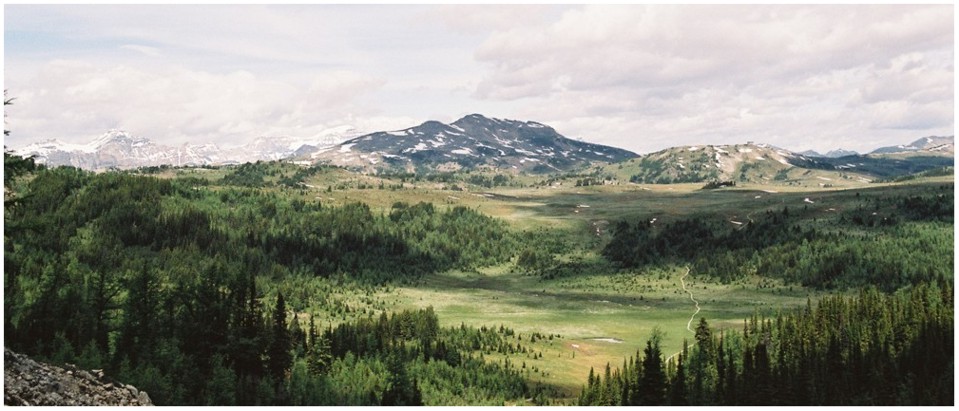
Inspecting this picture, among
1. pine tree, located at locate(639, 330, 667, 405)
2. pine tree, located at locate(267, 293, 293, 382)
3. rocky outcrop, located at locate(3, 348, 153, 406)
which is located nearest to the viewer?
rocky outcrop, located at locate(3, 348, 153, 406)

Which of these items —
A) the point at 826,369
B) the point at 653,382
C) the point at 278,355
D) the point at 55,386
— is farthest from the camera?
the point at 278,355

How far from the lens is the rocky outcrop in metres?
52.0

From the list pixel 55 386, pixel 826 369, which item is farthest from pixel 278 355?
pixel 826 369

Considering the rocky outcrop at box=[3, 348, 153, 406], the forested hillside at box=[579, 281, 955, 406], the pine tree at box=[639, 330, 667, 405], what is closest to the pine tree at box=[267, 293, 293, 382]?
the rocky outcrop at box=[3, 348, 153, 406]

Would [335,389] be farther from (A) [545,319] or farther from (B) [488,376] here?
(A) [545,319]

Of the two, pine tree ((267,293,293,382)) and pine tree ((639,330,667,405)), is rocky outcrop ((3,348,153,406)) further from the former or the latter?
pine tree ((639,330,667,405))

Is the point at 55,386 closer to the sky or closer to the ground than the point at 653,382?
closer to the sky

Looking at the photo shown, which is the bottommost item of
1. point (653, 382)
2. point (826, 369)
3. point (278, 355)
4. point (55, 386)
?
point (653, 382)

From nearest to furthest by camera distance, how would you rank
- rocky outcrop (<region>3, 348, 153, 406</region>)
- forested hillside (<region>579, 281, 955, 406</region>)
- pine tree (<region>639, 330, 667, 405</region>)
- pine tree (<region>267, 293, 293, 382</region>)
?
rocky outcrop (<region>3, 348, 153, 406</region>) < forested hillside (<region>579, 281, 955, 406</region>) < pine tree (<region>639, 330, 667, 405</region>) < pine tree (<region>267, 293, 293, 382</region>)

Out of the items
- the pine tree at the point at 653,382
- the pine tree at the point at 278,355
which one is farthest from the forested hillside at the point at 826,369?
the pine tree at the point at 278,355

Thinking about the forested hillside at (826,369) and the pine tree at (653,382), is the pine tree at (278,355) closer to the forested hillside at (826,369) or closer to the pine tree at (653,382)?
the forested hillside at (826,369)

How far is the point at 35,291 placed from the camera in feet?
478

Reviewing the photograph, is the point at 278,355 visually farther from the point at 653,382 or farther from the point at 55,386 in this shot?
the point at 653,382

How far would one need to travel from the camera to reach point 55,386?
5497 centimetres
